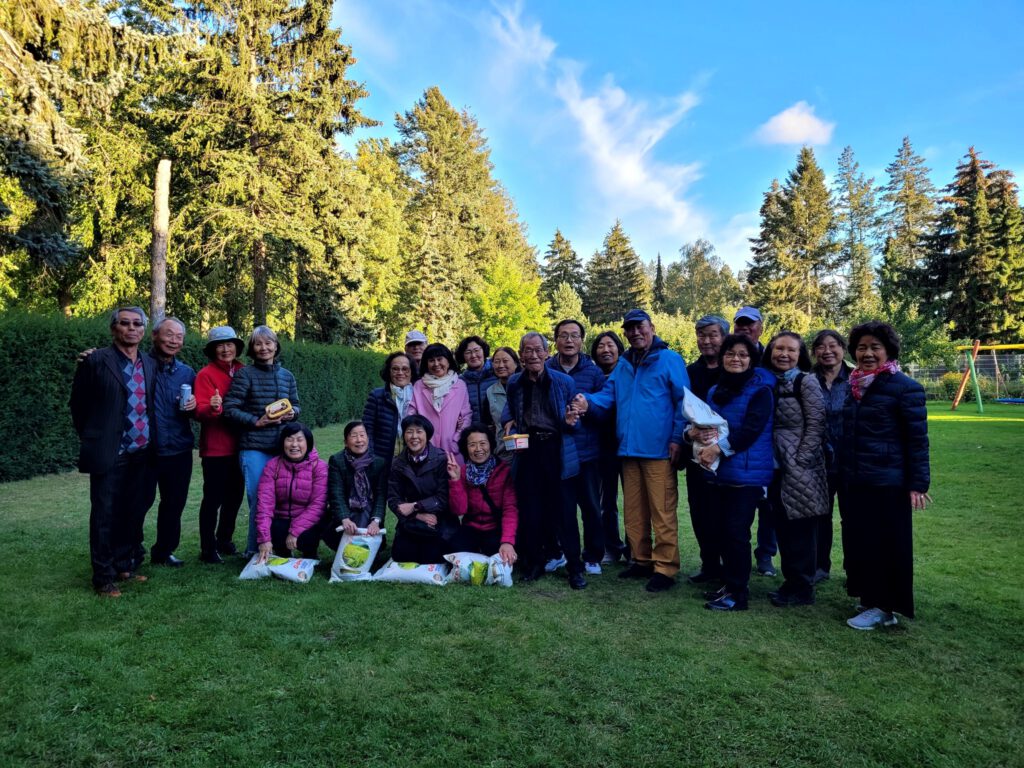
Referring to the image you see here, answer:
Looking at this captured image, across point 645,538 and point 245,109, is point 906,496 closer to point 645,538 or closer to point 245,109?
point 645,538

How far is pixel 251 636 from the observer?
11.9 feet

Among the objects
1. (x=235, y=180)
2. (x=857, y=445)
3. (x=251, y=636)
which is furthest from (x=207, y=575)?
(x=235, y=180)

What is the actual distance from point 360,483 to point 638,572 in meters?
2.31

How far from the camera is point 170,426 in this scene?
4727 millimetres

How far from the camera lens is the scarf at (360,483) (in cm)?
511

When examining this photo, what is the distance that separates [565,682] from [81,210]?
→ 21.7 meters

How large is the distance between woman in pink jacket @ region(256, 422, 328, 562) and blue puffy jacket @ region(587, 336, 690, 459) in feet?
8.04

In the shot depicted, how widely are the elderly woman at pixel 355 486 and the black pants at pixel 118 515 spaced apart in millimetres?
1329

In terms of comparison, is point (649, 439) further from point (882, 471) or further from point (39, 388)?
point (39, 388)

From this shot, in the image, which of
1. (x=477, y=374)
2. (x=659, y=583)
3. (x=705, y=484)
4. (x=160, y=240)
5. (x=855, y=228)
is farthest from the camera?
(x=855, y=228)

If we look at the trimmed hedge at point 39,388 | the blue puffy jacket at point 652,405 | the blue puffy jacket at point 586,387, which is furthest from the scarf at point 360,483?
the trimmed hedge at point 39,388

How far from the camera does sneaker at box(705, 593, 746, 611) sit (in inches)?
166

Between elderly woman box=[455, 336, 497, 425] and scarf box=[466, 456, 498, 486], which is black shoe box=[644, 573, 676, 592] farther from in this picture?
elderly woman box=[455, 336, 497, 425]

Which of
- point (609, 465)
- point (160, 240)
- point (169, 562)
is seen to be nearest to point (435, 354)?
point (609, 465)
